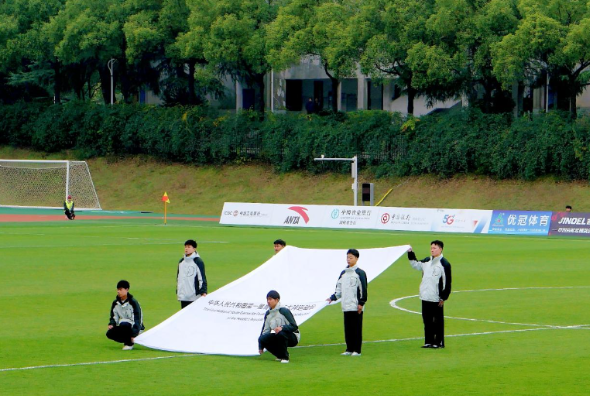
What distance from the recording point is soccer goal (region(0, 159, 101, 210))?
246 ft

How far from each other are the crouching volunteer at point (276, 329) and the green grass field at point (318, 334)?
0.26 m

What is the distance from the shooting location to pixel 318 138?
7556 cm

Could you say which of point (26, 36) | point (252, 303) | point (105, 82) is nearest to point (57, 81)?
point (105, 82)

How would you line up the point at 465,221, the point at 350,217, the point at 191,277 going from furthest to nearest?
the point at 350,217, the point at 465,221, the point at 191,277

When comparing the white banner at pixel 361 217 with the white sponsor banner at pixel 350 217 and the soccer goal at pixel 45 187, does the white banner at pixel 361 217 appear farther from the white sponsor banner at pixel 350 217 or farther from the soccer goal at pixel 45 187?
the soccer goal at pixel 45 187

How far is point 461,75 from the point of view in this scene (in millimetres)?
67375

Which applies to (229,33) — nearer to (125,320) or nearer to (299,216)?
(299,216)

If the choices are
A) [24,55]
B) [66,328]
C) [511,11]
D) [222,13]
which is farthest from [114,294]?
[24,55]

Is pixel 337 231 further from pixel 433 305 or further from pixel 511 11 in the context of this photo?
pixel 433 305

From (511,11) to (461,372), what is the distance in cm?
5116

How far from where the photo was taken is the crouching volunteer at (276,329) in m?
16.7

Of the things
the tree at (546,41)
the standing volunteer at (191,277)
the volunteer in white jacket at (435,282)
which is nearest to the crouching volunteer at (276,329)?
the standing volunteer at (191,277)

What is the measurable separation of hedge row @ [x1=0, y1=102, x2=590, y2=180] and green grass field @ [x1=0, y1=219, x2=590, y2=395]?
25.4 meters

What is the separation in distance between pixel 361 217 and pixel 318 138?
1969cm
